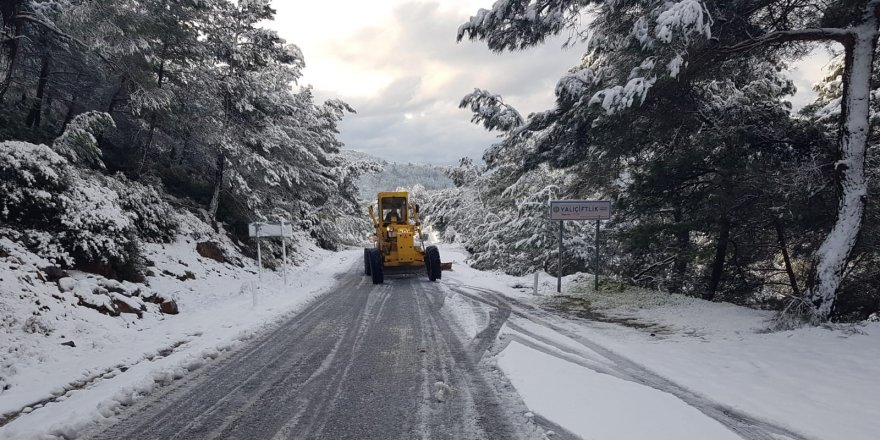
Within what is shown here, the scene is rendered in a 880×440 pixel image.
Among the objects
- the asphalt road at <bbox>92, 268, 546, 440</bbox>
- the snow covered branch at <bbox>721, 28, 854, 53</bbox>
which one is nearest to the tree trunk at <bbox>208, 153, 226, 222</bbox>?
the asphalt road at <bbox>92, 268, 546, 440</bbox>

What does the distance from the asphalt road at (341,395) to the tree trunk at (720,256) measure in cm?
537

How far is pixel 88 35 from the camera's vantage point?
9.82m

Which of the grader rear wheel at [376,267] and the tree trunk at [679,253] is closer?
the tree trunk at [679,253]

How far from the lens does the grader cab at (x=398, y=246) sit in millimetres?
14305

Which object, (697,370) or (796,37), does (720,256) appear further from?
(697,370)

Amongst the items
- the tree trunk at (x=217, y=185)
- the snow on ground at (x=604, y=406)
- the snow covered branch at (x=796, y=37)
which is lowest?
the snow on ground at (x=604, y=406)

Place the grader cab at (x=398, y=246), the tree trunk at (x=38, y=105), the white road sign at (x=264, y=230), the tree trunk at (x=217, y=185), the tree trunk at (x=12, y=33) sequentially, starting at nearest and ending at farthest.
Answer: the tree trunk at (x=12, y=33)
the white road sign at (x=264, y=230)
the tree trunk at (x=38, y=105)
the grader cab at (x=398, y=246)
the tree trunk at (x=217, y=185)

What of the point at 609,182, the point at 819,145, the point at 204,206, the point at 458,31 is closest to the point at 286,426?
the point at 458,31

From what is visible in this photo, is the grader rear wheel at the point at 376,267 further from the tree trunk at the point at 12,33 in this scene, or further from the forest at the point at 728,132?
the tree trunk at the point at 12,33

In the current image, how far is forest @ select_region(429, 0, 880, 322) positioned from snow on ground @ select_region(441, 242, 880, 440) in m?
1.08

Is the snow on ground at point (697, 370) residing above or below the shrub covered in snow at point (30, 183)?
below

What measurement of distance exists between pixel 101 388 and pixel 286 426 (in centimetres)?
250

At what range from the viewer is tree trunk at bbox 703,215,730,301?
8617mm

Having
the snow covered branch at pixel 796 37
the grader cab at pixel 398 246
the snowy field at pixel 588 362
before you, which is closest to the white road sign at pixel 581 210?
the snowy field at pixel 588 362
